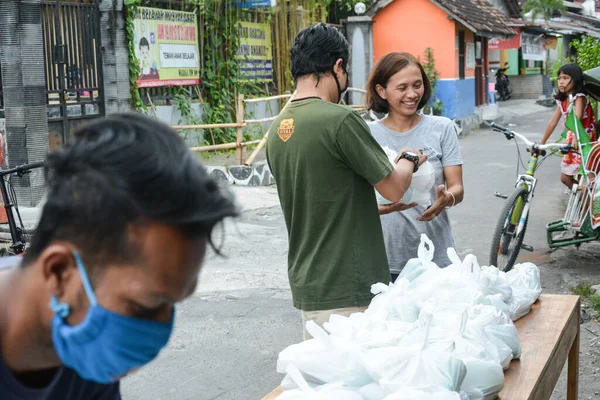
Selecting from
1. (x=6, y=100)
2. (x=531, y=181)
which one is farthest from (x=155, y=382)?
(x=6, y=100)

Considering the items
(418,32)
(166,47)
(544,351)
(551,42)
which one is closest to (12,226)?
(544,351)

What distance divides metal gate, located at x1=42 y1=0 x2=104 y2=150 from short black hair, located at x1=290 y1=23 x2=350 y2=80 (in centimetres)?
806

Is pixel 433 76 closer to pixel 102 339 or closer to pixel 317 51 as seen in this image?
pixel 317 51

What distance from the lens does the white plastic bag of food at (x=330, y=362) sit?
233cm

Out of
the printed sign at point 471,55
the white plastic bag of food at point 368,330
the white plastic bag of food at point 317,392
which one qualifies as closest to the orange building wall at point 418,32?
the printed sign at point 471,55

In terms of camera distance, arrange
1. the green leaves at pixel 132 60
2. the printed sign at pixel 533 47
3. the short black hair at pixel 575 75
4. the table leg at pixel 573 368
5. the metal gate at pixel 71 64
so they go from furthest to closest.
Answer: the printed sign at pixel 533 47 < the green leaves at pixel 132 60 < the metal gate at pixel 71 64 < the short black hair at pixel 575 75 < the table leg at pixel 573 368

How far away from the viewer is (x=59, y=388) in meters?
1.39

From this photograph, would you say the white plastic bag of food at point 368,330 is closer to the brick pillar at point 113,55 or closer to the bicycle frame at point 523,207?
the bicycle frame at point 523,207

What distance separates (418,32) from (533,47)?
12.8 m

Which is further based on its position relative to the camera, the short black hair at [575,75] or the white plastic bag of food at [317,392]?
the short black hair at [575,75]

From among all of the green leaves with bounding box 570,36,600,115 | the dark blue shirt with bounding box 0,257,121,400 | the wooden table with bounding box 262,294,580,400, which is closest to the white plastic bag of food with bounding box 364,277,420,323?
the wooden table with bounding box 262,294,580,400

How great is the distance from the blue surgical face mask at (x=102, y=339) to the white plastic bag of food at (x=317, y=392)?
0.99 meters

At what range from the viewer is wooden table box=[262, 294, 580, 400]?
2.72 metres

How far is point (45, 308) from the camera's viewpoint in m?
1.21
